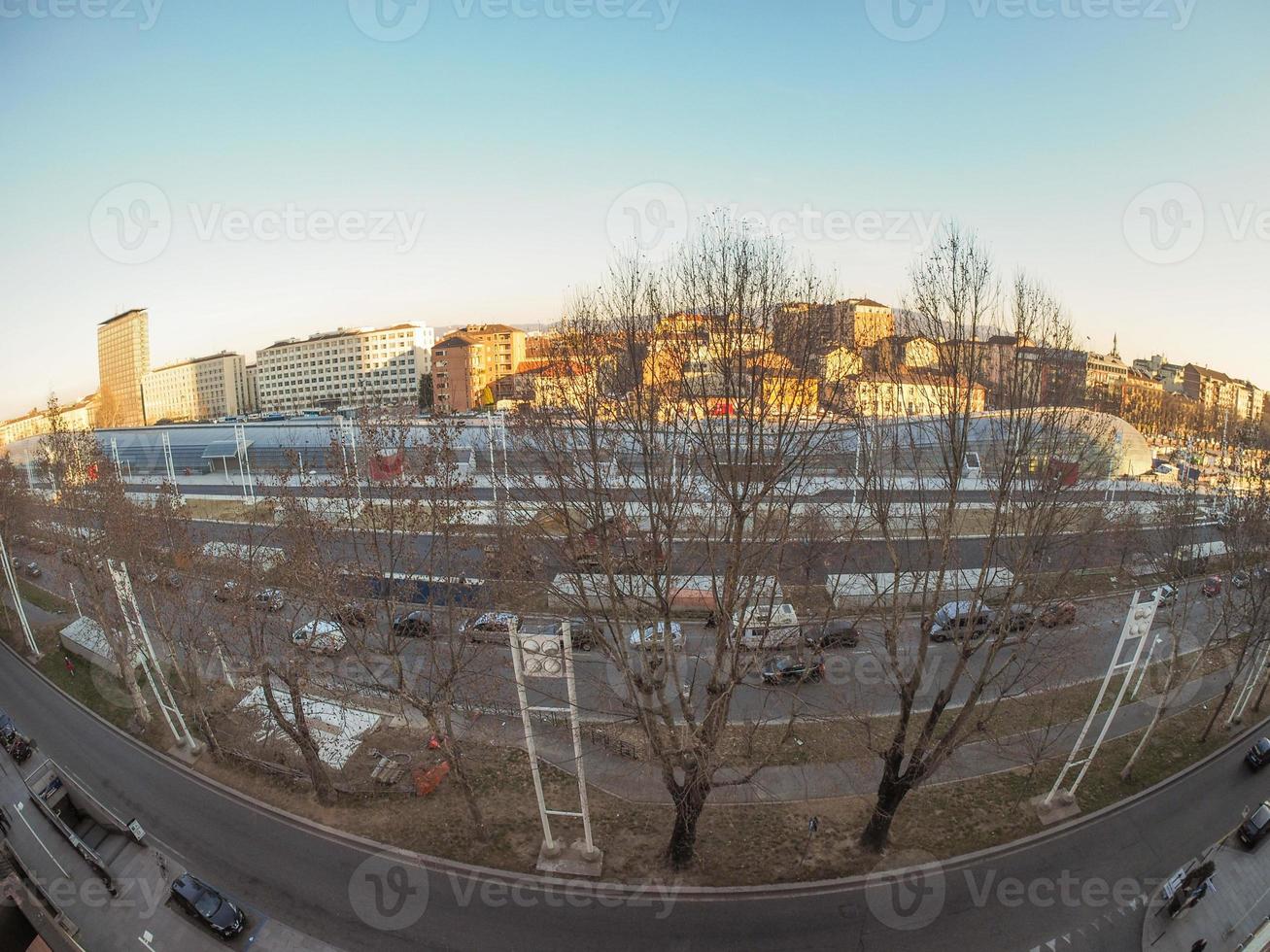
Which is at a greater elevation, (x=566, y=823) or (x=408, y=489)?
(x=408, y=489)

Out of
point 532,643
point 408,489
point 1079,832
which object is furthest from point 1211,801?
point 408,489

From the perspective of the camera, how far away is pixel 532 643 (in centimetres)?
1148

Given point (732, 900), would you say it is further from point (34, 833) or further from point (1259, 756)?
point (34, 833)

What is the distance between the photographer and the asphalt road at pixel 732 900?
1085 centimetres

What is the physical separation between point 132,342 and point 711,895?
595 feet

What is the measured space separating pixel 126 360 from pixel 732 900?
18637 centimetres

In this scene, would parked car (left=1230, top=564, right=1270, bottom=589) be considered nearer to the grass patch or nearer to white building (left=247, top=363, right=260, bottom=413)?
the grass patch

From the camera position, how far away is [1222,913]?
1144 centimetres

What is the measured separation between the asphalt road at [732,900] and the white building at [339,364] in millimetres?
110387

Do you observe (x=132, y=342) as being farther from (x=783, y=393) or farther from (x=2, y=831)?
(x=783, y=393)

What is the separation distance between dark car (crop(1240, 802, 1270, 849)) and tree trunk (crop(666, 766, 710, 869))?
1115cm

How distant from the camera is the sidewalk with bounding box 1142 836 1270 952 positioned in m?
10.8

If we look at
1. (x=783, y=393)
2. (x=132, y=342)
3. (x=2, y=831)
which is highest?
(x=132, y=342)

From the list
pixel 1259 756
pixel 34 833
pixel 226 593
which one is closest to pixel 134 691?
pixel 34 833
